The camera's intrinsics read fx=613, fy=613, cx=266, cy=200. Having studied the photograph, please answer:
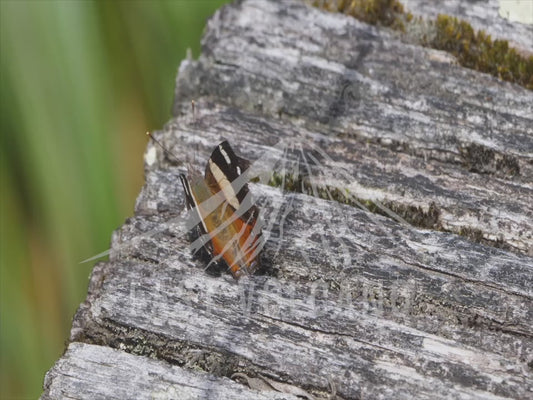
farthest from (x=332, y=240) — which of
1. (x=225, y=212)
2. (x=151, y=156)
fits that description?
(x=151, y=156)

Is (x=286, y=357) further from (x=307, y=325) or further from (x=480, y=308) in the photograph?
(x=480, y=308)

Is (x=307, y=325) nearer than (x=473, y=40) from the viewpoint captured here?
Yes

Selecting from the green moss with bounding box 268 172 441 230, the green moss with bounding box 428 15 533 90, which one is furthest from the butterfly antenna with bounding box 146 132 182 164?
the green moss with bounding box 428 15 533 90

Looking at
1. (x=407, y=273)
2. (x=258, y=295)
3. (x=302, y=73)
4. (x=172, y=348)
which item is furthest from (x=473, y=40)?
(x=172, y=348)

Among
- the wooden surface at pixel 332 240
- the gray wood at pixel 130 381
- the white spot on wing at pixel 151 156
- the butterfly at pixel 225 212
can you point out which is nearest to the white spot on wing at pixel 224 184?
the butterfly at pixel 225 212

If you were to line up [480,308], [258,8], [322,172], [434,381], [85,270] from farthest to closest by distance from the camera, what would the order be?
[85,270], [258,8], [322,172], [480,308], [434,381]

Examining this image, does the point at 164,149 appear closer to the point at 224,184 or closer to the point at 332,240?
the point at 224,184

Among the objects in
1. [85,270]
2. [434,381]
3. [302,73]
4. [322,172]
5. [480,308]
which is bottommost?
[85,270]
